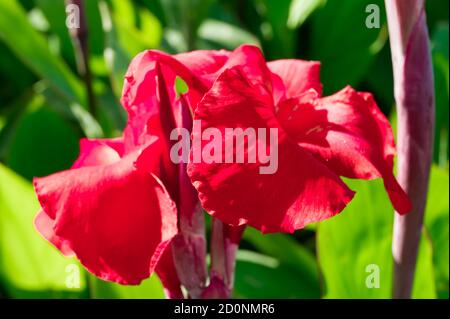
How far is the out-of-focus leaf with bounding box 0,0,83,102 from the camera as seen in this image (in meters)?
0.96

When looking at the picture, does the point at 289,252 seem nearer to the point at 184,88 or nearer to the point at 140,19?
the point at 184,88

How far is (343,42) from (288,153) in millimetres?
645

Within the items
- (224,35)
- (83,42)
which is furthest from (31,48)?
(224,35)

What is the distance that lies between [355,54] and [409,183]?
20.1 inches

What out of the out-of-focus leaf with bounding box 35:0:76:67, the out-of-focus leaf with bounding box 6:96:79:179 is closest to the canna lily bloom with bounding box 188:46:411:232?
the out-of-focus leaf with bounding box 6:96:79:179

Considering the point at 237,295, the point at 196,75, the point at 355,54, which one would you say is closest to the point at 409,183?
the point at 196,75

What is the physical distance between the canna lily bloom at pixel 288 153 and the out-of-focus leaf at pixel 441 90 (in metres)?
0.38

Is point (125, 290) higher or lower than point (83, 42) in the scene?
lower

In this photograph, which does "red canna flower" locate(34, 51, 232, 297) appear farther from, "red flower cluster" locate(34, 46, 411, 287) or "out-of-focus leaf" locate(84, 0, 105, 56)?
"out-of-focus leaf" locate(84, 0, 105, 56)

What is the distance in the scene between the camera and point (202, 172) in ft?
1.47

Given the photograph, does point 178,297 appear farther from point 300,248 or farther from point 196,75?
point 300,248

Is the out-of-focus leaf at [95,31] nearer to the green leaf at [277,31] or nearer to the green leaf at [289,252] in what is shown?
the green leaf at [277,31]

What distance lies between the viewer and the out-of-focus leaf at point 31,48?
0.96m

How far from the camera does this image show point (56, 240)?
20.0 inches
